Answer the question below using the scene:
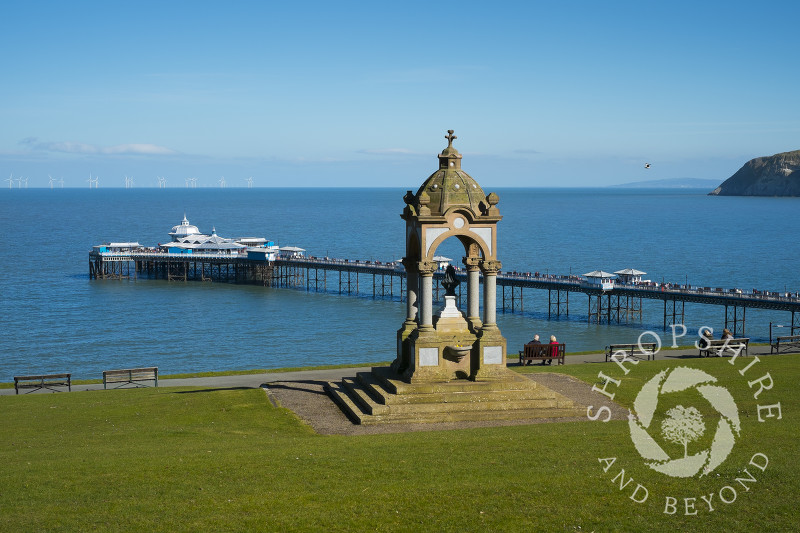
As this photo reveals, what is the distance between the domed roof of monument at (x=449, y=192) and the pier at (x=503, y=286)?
40285 millimetres

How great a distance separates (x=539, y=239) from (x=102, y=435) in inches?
5433

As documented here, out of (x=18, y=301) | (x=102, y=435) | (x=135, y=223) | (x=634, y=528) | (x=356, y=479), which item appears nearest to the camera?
(x=634, y=528)

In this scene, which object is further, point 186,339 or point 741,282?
point 741,282

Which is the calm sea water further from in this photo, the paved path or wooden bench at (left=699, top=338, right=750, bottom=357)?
wooden bench at (left=699, top=338, right=750, bottom=357)

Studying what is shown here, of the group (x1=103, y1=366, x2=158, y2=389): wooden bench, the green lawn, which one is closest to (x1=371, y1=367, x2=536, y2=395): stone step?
the green lawn

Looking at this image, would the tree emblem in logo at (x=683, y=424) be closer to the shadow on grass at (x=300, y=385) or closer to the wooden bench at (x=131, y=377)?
the shadow on grass at (x=300, y=385)

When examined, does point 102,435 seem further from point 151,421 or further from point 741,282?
point 741,282

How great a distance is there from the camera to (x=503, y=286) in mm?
74250

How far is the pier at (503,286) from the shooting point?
61522mm

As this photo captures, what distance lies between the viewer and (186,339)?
55.8 metres

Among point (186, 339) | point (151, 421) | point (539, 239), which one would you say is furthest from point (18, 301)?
point (539, 239)

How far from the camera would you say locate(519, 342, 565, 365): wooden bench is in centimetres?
3136

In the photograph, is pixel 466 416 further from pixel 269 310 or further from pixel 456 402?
pixel 269 310

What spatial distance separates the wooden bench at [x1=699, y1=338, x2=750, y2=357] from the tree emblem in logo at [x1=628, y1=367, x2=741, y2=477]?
4.50m
